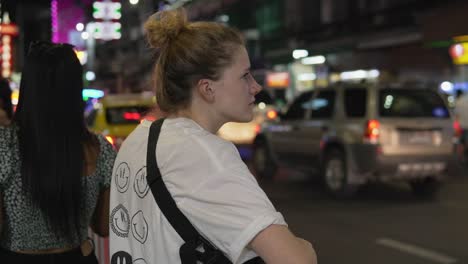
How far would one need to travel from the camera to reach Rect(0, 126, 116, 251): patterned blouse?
91.7 inches

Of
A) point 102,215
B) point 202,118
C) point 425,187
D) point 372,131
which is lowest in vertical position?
point 425,187

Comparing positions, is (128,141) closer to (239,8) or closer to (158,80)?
(158,80)

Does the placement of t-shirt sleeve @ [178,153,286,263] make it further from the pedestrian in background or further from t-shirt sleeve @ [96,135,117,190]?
the pedestrian in background

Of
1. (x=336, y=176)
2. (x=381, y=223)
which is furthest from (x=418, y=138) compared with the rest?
(x=381, y=223)

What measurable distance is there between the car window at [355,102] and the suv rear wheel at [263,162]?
2861 millimetres

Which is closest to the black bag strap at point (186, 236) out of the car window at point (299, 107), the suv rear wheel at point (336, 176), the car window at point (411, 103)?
the car window at point (411, 103)

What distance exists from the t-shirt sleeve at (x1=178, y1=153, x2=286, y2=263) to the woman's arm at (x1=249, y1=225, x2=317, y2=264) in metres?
0.02

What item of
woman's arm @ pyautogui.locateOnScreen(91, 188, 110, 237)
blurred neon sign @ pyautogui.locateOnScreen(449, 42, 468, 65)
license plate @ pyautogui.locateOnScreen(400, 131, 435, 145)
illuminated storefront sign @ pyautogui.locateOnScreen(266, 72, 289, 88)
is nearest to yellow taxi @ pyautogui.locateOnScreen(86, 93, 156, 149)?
license plate @ pyautogui.locateOnScreen(400, 131, 435, 145)

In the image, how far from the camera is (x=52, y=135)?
7.79 feet

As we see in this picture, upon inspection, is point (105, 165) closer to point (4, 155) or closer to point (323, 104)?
point (4, 155)

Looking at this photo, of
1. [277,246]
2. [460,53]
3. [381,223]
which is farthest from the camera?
[460,53]

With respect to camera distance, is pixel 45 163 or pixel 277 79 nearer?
pixel 45 163

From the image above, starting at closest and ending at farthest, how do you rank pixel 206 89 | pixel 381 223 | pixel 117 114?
1. pixel 206 89
2. pixel 381 223
3. pixel 117 114

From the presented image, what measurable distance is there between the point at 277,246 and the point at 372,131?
8363 mm
